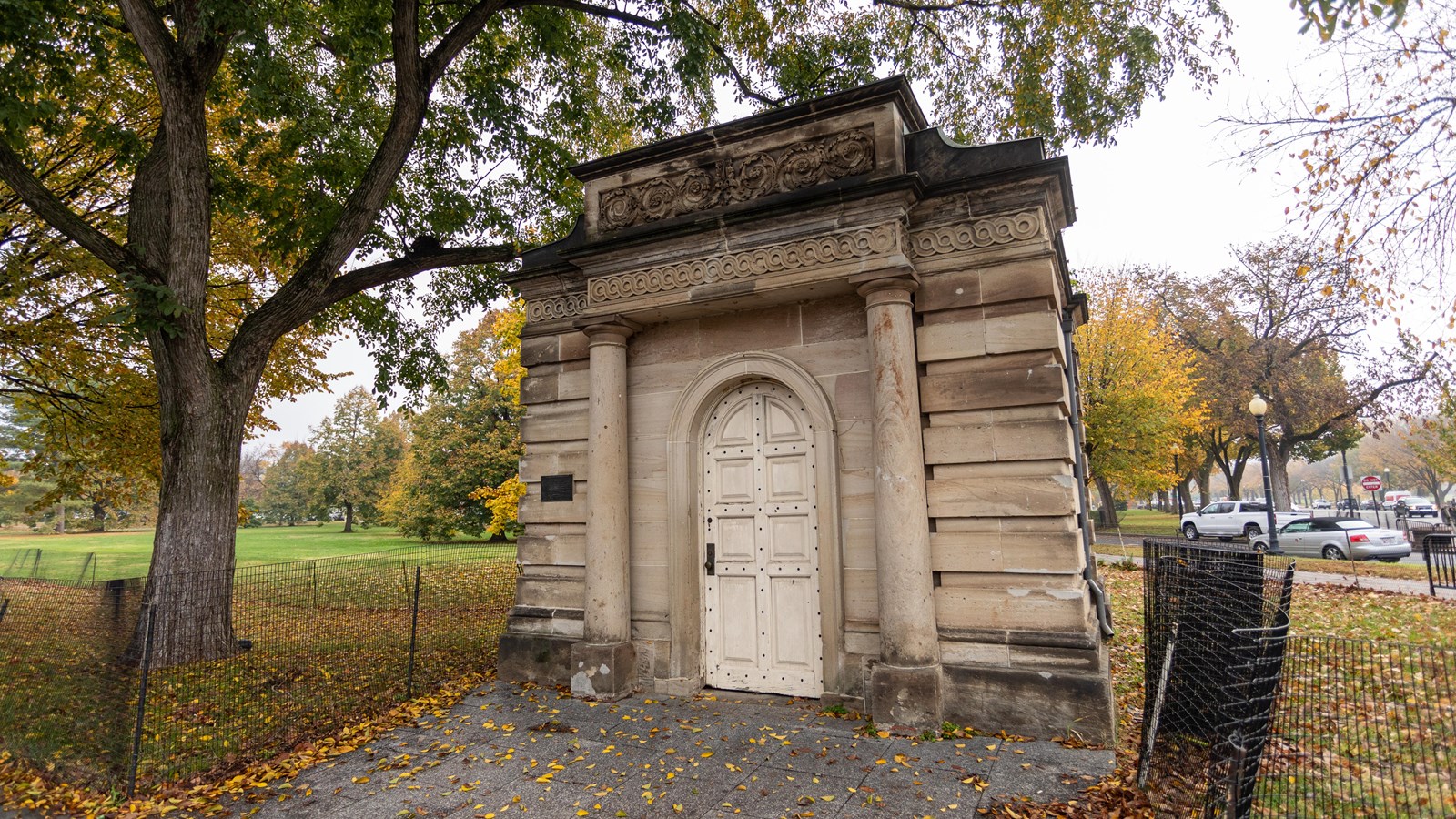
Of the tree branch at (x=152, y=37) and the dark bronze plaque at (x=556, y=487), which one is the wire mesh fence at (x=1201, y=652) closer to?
the dark bronze plaque at (x=556, y=487)

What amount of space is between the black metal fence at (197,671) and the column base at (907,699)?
16.7 feet

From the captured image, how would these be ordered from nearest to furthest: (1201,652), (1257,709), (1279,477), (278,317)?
(1257,709)
(1201,652)
(278,317)
(1279,477)

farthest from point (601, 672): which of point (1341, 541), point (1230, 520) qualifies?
point (1230, 520)

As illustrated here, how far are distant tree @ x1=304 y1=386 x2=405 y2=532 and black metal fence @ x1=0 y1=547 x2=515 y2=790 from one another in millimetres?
45799

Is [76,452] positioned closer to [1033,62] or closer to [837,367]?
[837,367]

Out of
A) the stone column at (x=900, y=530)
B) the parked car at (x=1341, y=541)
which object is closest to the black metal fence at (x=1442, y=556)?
the parked car at (x=1341, y=541)

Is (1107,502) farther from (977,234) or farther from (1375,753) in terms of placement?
(977,234)

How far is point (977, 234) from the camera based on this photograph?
6.61 meters

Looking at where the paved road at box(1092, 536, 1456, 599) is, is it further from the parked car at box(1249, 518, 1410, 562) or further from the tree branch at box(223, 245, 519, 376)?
the tree branch at box(223, 245, 519, 376)

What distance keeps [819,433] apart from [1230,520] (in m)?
32.9

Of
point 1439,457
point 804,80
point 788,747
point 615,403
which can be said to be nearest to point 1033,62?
point 804,80

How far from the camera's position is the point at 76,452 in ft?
45.8

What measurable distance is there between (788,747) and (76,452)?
15.9 metres

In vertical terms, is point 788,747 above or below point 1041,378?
below
